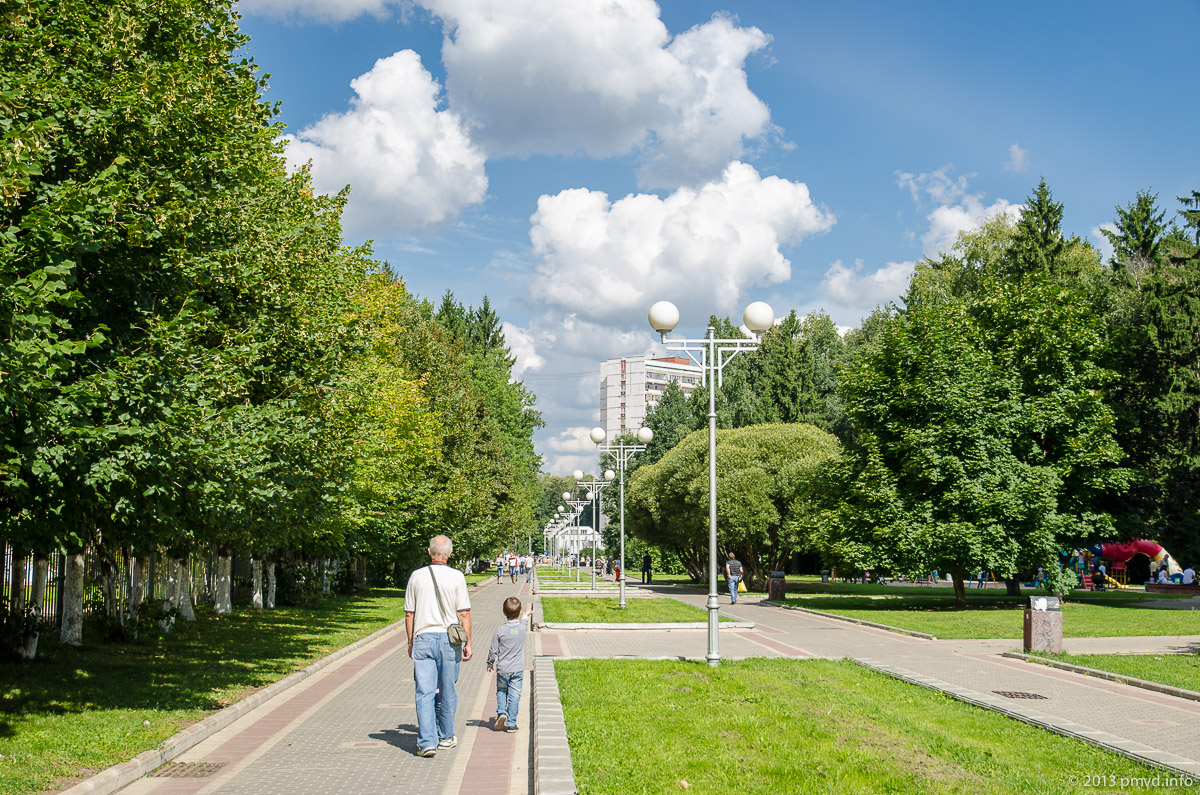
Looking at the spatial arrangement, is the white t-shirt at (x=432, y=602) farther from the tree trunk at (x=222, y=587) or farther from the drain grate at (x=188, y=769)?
the tree trunk at (x=222, y=587)

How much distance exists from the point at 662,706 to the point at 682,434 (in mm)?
57533

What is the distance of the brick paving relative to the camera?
26.0ft

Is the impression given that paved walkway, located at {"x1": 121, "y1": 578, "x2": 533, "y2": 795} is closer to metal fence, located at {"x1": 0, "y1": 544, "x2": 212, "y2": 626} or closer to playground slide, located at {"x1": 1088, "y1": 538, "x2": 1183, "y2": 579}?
metal fence, located at {"x1": 0, "y1": 544, "x2": 212, "y2": 626}

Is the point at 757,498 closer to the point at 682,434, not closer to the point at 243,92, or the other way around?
the point at 682,434

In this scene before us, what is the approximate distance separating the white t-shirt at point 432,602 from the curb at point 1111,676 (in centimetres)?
935

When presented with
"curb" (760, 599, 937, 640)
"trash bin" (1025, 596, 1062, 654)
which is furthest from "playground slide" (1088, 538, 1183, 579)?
"trash bin" (1025, 596, 1062, 654)

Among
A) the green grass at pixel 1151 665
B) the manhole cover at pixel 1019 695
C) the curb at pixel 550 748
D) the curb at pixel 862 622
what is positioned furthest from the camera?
the curb at pixel 862 622

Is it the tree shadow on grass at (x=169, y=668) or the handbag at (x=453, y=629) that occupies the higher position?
the handbag at (x=453, y=629)

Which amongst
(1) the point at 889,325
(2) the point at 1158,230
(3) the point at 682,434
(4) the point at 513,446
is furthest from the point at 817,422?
(1) the point at 889,325

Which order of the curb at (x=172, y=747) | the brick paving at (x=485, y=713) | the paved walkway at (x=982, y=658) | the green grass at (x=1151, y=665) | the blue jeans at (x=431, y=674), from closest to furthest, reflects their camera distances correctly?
the curb at (x=172, y=747) → the brick paving at (x=485, y=713) → the blue jeans at (x=431, y=674) → the paved walkway at (x=982, y=658) → the green grass at (x=1151, y=665)

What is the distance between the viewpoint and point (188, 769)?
8.38m

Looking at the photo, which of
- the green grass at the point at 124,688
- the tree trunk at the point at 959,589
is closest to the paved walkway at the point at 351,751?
the green grass at the point at 124,688

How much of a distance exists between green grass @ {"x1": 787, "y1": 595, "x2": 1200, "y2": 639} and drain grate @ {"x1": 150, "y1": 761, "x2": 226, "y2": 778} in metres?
16.9

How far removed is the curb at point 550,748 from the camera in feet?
22.1
